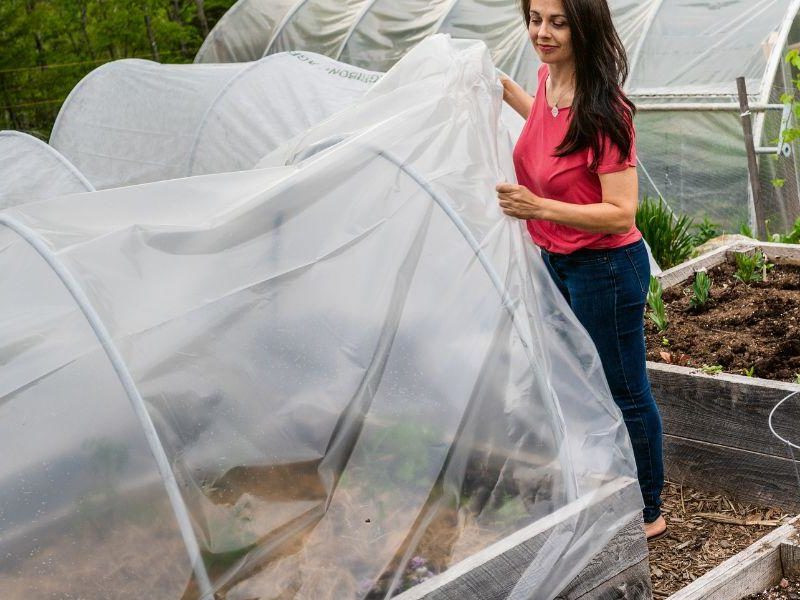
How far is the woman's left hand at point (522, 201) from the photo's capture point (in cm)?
225

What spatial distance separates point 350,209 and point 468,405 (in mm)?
526

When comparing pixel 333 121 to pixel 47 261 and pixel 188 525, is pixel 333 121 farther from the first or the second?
pixel 188 525

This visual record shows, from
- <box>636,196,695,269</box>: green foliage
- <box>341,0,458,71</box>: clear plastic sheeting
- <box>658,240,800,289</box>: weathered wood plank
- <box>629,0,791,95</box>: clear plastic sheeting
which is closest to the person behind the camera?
<box>658,240,800,289</box>: weathered wood plank

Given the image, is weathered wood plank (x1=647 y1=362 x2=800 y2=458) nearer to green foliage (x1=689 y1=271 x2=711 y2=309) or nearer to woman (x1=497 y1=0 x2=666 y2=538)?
woman (x1=497 y1=0 x2=666 y2=538)

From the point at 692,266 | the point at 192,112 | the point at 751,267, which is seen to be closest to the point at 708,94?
the point at 692,266

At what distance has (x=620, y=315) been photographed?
8.07ft

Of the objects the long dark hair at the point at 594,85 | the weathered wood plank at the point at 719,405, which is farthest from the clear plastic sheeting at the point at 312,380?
the weathered wood plank at the point at 719,405

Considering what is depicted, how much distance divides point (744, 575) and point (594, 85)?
1160 millimetres

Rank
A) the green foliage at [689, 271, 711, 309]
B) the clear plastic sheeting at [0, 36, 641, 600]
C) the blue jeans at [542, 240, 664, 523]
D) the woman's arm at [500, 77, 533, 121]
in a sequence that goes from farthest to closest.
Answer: the green foliage at [689, 271, 711, 309], the woman's arm at [500, 77, 533, 121], the blue jeans at [542, 240, 664, 523], the clear plastic sheeting at [0, 36, 641, 600]

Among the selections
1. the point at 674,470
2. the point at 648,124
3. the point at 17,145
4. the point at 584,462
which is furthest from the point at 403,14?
the point at 584,462

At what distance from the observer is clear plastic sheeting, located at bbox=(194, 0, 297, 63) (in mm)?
10586

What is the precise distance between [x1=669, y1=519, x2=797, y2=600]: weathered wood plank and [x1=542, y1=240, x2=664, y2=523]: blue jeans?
38cm

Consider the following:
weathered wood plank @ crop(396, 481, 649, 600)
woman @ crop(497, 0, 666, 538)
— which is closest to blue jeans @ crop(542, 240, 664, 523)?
woman @ crop(497, 0, 666, 538)

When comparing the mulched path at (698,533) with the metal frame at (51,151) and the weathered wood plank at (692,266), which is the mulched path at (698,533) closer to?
the weathered wood plank at (692,266)
